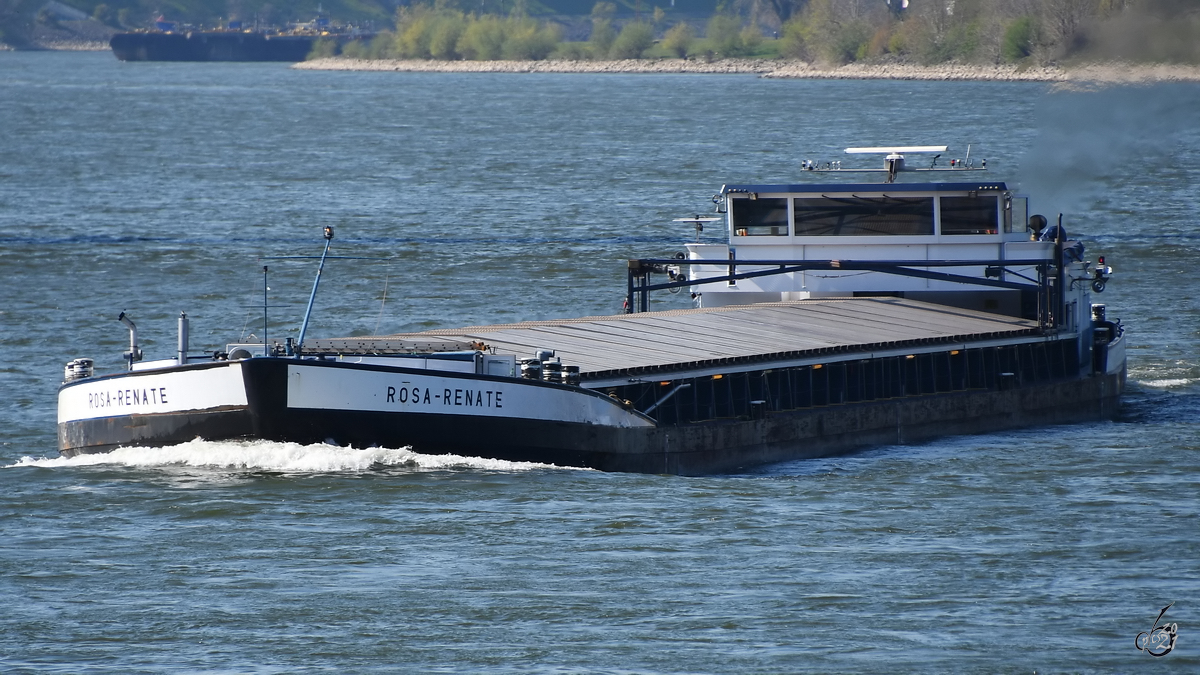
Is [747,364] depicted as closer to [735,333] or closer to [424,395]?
[735,333]

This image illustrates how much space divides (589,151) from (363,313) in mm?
66450

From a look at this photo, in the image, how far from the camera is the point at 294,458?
28531 millimetres

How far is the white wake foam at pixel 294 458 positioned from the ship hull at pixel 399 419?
0.39 feet

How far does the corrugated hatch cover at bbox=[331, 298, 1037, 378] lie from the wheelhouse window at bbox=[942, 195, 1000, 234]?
1.68 metres

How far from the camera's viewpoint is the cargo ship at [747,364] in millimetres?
28422

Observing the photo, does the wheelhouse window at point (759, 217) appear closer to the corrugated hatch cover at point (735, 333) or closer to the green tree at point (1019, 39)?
the corrugated hatch cover at point (735, 333)

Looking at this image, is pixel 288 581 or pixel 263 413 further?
pixel 263 413

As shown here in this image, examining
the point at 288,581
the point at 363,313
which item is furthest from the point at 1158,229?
the point at 288,581

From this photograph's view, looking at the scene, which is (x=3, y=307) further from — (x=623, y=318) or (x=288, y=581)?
(x=288, y=581)

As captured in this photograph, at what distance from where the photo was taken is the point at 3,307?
167ft

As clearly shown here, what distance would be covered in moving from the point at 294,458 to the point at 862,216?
51.0 feet
